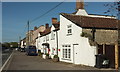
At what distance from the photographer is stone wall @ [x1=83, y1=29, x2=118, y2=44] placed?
19922 millimetres

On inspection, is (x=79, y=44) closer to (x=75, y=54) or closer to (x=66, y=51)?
(x=75, y=54)

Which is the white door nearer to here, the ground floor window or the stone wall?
the ground floor window

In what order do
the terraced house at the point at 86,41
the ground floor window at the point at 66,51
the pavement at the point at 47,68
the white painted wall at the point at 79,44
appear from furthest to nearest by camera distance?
1. the ground floor window at the point at 66,51
2. the white painted wall at the point at 79,44
3. the terraced house at the point at 86,41
4. the pavement at the point at 47,68

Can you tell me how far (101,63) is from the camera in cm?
1656

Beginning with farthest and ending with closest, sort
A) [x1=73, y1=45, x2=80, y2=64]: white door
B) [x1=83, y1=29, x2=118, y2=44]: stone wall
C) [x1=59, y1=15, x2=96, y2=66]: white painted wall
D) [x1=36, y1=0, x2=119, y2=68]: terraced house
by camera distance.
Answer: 1. [x1=73, y1=45, x2=80, y2=64]: white door
2. [x1=83, y1=29, x2=118, y2=44]: stone wall
3. [x1=59, y1=15, x2=96, y2=66]: white painted wall
4. [x1=36, y1=0, x2=119, y2=68]: terraced house

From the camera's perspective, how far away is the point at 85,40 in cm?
1870

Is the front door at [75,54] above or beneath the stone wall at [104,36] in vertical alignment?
beneath

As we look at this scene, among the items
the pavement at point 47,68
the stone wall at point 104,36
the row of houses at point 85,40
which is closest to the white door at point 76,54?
the row of houses at point 85,40

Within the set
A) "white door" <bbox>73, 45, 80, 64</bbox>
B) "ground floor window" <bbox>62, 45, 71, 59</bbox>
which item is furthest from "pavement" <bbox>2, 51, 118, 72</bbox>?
"ground floor window" <bbox>62, 45, 71, 59</bbox>

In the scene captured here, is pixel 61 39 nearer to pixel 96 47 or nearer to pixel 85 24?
pixel 85 24

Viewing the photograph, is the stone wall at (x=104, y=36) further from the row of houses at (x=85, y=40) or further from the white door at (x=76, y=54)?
the white door at (x=76, y=54)

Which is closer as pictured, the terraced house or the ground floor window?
the terraced house

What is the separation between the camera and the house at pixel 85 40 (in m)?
17.5

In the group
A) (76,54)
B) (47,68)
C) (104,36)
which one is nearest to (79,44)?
(76,54)
